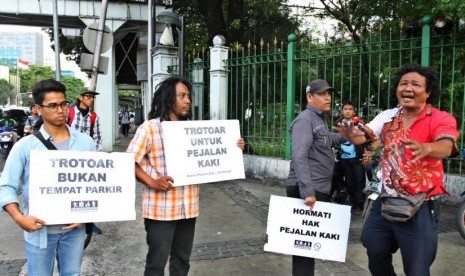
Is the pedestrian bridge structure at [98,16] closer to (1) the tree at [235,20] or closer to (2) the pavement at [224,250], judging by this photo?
(1) the tree at [235,20]

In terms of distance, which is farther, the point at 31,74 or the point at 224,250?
the point at 31,74

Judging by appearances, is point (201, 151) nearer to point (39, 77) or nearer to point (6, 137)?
point (6, 137)

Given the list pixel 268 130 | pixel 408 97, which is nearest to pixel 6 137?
pixel 268 130

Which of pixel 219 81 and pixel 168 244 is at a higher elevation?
pixel 219 81

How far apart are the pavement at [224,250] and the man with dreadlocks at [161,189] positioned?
1.18m

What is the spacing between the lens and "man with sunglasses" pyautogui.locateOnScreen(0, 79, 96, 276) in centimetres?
247

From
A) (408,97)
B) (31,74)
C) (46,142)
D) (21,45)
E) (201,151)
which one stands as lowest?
(201,151)

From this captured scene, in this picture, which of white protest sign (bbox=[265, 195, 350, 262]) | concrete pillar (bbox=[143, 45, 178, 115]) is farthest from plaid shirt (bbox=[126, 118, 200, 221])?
concrete pillar (bbox=[143, 45, 178, 115])

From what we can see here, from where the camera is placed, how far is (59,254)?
2.68 m

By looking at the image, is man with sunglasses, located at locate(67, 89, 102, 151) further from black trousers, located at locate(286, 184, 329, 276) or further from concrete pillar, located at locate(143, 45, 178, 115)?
concrete pillar, located at locate(143, 45, 178, 115)

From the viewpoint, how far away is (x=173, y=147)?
2.98 meters

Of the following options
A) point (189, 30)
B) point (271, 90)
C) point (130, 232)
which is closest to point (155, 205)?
point (130, 232)

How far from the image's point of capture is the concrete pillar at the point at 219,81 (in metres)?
9.03

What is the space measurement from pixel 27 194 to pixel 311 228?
6.92 ft
